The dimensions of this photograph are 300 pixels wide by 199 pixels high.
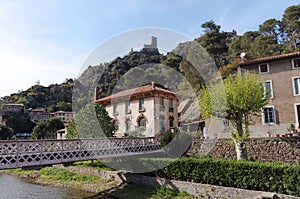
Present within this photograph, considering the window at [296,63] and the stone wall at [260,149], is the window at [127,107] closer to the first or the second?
the stone wall at [260,149]

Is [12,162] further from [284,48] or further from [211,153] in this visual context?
[284,48]

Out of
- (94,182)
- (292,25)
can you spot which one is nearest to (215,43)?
(292,25)

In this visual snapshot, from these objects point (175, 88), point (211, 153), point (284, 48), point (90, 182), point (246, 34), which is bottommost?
point (90, 182)

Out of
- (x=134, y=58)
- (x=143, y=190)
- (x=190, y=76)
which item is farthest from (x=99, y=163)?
(x=190, y=76)

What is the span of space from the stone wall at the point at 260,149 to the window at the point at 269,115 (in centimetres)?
329

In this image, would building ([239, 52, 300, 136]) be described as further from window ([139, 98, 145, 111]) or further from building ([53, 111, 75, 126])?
building ([53, 111, 75, 126])

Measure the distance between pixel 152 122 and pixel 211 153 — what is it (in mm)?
6473

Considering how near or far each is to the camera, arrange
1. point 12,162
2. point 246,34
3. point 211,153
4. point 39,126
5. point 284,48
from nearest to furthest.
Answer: point 12,162
point 211,153
point 284,48
point 246,34
point 39,126

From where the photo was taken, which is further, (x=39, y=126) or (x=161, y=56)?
(x=39, y=126)

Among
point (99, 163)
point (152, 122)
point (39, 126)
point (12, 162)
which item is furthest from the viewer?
point (39, 126)

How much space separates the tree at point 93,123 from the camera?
19.5m

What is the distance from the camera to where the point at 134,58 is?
59.3 feet

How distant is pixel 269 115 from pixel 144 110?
10.1 m

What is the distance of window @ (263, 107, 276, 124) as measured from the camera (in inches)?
677
